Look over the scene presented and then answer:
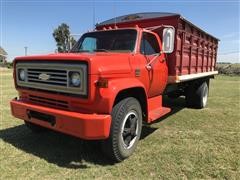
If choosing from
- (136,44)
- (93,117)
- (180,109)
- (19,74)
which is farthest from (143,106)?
(180,109)

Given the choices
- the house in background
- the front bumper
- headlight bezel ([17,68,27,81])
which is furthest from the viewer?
the house in background

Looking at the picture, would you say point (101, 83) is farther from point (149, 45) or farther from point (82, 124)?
point (149, 45)

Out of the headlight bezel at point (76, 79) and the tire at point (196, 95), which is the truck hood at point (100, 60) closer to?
the headlight bezel at point (76, 79)

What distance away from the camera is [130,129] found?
15.6 feet

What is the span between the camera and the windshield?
17.7ft

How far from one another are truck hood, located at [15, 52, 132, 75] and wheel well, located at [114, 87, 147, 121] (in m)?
0.33

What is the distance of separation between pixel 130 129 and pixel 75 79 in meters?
1.28

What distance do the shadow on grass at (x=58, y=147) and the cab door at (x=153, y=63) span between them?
3.36 ft

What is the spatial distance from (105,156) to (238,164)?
6.75 feet

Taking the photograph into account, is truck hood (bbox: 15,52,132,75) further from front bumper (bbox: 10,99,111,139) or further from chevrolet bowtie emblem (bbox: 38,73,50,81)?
front bumper (bbox: 10,99,111,139)

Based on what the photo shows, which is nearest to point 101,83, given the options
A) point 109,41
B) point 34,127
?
point 109,41

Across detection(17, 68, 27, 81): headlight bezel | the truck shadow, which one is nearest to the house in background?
the truck shadow

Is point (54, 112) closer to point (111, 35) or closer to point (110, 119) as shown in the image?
point (110, 119)

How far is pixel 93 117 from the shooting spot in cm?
400
